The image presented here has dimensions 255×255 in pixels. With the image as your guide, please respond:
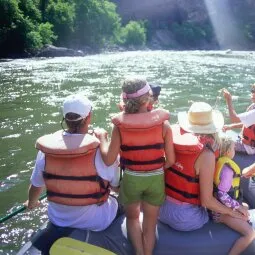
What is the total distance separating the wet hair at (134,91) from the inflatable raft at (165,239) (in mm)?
757

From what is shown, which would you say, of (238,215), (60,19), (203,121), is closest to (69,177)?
(203,121)

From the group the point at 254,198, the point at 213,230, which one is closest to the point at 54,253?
the point at 213,230

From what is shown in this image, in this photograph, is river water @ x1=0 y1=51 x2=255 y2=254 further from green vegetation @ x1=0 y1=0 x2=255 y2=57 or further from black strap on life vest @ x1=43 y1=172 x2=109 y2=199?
green vegetation @ x1=0 y1=0 x2=255 y2=57

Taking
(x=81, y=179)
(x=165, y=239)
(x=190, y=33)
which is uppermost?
(x=81, y=179)

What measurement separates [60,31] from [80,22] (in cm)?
471

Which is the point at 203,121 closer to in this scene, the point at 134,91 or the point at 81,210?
the point at 134,91

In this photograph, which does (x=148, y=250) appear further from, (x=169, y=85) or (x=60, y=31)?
(x=60, y=31)

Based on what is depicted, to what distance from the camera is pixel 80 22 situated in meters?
41.1

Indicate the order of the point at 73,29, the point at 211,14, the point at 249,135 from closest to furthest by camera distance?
the point at 249,135, the point at 73,29, the point at 211,14

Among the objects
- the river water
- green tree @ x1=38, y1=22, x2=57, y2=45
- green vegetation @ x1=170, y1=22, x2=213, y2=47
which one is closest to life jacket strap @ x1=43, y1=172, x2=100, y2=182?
the river water

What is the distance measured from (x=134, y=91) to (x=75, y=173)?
1.92ft

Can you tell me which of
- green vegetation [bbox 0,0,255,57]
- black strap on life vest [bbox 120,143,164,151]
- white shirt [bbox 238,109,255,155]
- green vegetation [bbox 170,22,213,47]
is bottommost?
→ green vegetation [bbox 170,22,213,47]

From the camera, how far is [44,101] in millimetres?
9961

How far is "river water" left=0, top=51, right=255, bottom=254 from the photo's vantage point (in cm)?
428
